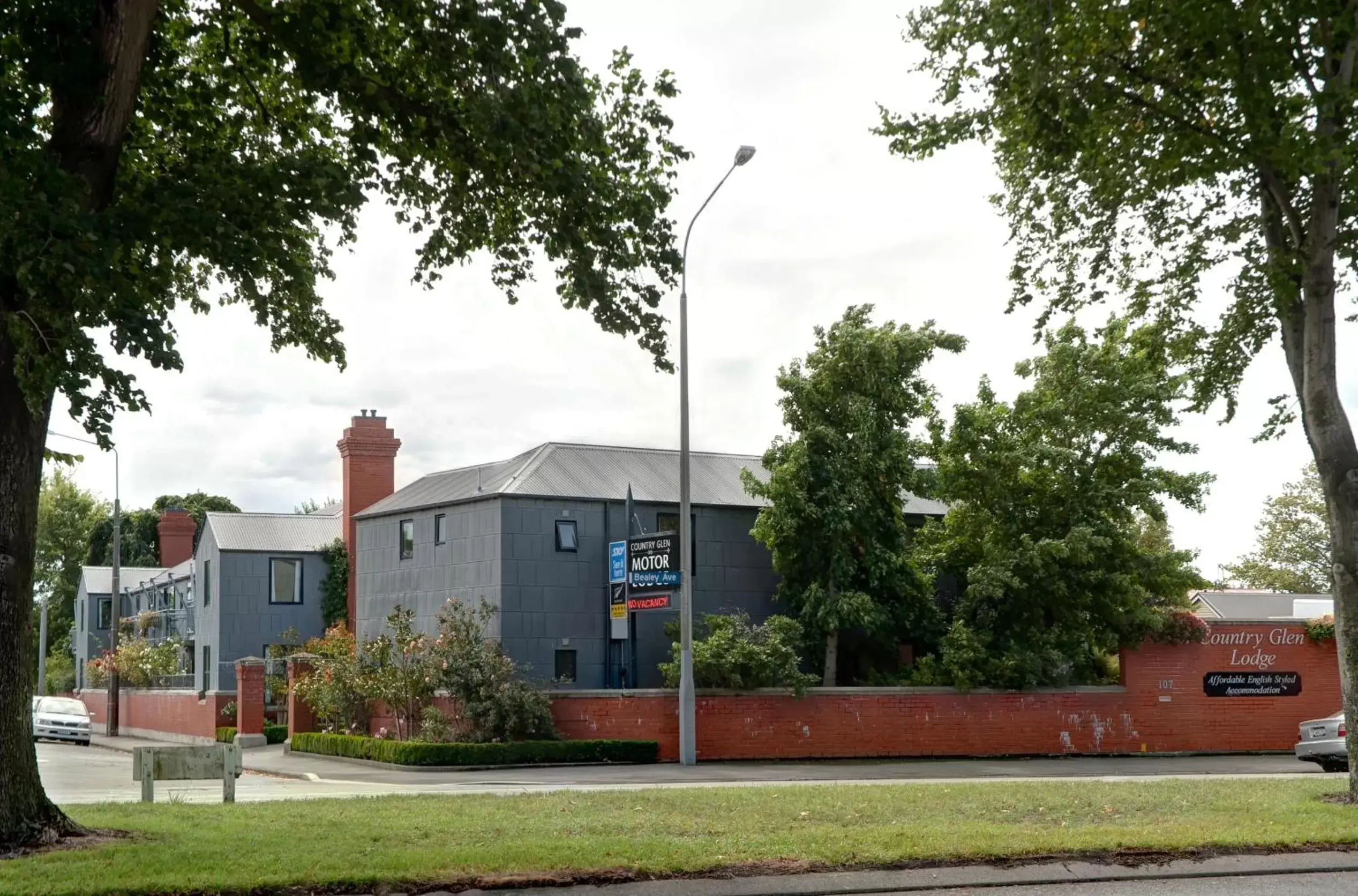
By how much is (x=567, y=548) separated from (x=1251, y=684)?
1645 cm

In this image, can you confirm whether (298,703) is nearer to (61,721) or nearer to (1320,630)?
(61,721)

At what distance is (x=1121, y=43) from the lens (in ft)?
51.5

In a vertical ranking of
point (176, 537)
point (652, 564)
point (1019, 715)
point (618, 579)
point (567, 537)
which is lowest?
point (1019, 715)

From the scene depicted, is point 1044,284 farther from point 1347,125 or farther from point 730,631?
point 730,631

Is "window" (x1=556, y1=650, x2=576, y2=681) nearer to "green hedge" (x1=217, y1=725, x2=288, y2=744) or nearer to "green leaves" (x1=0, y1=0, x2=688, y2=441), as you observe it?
"green hedge" (x1=217, y1=725, x2=288, y2=744)

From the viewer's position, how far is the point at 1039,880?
10.6 metres

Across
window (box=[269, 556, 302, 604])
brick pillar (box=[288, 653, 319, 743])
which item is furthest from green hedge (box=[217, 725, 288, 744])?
window (box=[269, 556, 302, 604])

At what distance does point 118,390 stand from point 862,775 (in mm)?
16147

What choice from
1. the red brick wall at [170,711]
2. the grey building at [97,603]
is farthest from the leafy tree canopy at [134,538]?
the red brick wall at [170,711]

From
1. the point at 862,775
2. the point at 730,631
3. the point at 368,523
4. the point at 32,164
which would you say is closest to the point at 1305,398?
the point at 862,775

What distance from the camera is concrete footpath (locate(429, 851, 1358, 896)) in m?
10.0

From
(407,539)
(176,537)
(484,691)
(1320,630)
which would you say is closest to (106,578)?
(176,537)

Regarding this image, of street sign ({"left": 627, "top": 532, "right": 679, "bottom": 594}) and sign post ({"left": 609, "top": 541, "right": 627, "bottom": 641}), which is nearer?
street sign ({"left": 627, "top": 532, "right": 679, "bottom": 594})

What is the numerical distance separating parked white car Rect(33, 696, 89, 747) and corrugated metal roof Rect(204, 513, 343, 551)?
6820 mm
